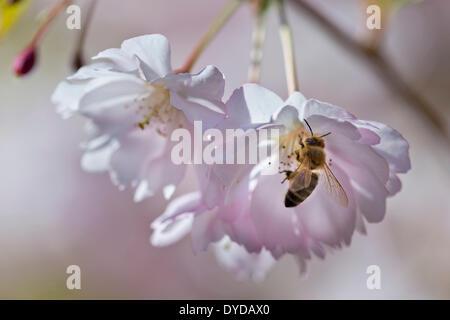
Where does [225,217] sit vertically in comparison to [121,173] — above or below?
below

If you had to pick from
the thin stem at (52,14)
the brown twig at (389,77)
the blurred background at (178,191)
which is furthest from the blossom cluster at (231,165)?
the blurred background at (178,191)

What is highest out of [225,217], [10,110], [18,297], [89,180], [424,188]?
[10,110]

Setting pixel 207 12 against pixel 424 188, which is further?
pixel 207 12

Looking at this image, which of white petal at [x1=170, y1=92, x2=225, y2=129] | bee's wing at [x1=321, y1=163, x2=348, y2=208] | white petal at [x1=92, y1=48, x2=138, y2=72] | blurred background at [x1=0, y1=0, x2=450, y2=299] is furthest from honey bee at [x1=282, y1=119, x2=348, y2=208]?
blurred background at [x1=0, y1=0, x2=450, y2=299]

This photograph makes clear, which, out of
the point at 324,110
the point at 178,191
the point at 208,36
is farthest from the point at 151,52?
the point at 178,191

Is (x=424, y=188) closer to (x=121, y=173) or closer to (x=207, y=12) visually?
(x=207, y=12)

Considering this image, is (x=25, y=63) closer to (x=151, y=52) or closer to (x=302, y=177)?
(x=151, y=52)
